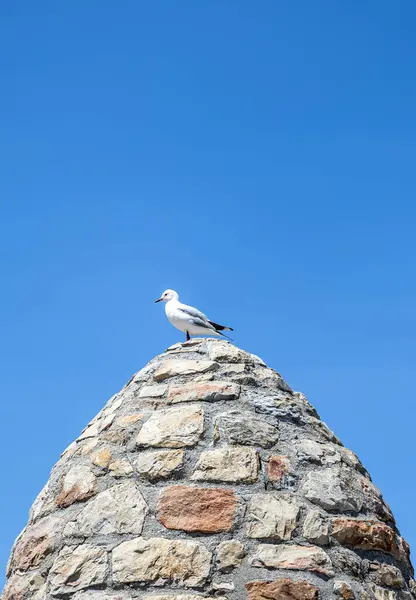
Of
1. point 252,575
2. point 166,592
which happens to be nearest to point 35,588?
point 166,592

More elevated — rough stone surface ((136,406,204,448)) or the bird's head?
the bird's head

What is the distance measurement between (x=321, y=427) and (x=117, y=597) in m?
1.97

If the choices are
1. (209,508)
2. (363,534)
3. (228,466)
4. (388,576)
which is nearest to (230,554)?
(209,508)

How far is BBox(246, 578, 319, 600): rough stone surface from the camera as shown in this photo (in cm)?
477

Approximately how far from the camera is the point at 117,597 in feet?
15.8

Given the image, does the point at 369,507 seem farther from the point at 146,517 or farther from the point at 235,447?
the point at 146,517

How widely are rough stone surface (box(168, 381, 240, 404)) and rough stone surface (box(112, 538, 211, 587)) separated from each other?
1058 millimetres

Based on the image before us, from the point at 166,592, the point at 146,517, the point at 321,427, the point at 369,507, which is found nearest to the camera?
the point at 166,592

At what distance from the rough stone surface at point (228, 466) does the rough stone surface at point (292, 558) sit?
455mm

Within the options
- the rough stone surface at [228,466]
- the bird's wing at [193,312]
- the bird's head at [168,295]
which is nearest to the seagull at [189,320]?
the bird's wing at [193,312]

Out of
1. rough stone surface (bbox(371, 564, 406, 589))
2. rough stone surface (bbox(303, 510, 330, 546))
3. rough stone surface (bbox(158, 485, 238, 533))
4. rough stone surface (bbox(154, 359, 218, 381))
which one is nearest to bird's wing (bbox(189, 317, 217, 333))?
rough stone surface (bbox(154, 359, 218, 381))

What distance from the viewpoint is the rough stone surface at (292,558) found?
489cm

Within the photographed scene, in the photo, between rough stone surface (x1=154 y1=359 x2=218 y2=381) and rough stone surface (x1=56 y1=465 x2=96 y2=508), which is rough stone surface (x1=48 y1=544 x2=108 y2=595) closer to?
rough stone surface (x1=56 y1=465 x2=96 y2=508)

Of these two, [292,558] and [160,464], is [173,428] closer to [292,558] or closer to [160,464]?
[160,464]
